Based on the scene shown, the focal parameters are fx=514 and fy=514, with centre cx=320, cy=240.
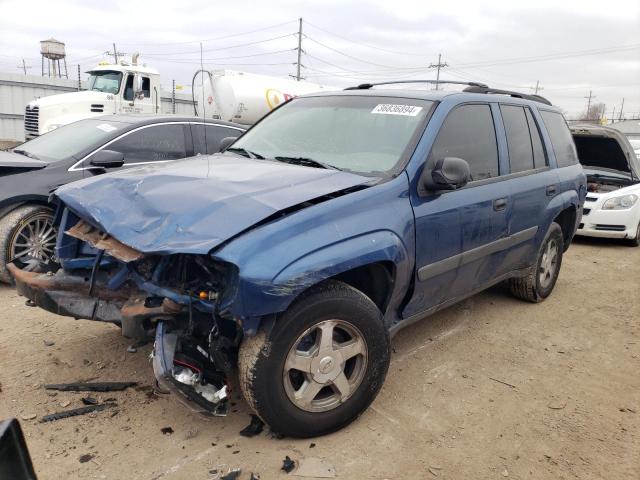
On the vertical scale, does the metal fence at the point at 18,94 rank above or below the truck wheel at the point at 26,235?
above

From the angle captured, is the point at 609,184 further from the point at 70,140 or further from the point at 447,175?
the point at 70,140

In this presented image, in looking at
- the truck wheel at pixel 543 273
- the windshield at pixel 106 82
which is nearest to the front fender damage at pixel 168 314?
the truck wheel at pixel 543 273

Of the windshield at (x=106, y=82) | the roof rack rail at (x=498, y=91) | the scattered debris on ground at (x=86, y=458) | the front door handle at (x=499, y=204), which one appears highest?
the windshield at (x=106, y=82)

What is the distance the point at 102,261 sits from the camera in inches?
120

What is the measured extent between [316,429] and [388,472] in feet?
1.41

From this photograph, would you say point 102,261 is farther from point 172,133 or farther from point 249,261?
point 172,133

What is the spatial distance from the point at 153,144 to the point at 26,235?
1738mm

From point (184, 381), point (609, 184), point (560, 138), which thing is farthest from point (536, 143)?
point (609, 184)

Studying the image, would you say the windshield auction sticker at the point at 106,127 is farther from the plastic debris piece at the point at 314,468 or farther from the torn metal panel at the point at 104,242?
the plastic debris piece at the point at 314,468

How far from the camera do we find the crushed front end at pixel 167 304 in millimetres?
2461

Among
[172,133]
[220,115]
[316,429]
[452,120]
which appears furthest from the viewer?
[220,115]

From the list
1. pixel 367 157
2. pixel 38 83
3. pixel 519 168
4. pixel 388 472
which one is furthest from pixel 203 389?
pixel 38 83

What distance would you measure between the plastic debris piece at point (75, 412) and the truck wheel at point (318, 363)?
3.27ft

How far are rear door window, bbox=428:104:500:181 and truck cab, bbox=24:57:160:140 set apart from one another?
10753 millimetres
